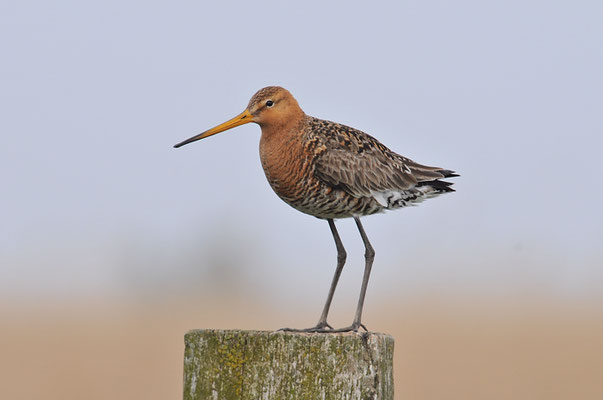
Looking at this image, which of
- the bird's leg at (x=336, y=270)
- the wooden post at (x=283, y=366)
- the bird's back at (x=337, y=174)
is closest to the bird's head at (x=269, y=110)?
the bird's back at (x=337, y=174)

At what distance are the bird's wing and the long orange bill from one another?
62 centimetres

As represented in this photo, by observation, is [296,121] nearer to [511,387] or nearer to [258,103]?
[258,103]

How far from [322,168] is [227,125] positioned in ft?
3.01

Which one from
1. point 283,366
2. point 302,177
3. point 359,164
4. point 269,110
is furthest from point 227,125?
point 283,366

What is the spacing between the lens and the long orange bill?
27.3ft

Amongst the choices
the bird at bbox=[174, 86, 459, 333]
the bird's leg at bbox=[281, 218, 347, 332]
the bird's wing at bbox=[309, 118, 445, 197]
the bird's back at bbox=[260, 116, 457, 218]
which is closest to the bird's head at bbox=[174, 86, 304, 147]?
the bird at bbox=[174, 86, 459, 333]

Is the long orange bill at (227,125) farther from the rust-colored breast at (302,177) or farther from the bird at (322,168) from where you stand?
the rust-colored breast at (302,177)

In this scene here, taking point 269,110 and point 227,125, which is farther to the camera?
point 269,110

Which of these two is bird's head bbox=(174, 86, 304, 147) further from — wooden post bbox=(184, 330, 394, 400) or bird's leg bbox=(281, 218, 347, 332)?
wooden post bbox=(184, 330, 394, 400)

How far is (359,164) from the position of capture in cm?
881

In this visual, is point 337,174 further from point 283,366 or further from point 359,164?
point 283,366

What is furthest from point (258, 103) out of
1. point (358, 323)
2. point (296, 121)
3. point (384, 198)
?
point (358, 323)

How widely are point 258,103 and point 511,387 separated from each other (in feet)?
27.3

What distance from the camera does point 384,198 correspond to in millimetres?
8891
